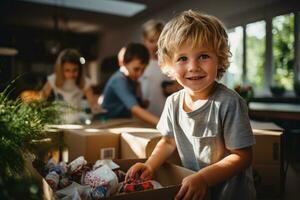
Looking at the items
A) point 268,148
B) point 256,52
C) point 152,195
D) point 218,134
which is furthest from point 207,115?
point 256,52

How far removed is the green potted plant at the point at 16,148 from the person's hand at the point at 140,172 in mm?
258

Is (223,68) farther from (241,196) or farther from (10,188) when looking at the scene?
(10,188)

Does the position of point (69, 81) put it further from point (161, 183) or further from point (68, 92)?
point (161, 183)

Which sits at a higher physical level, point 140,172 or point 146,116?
point 146,116

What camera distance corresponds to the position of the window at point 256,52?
1.32 m

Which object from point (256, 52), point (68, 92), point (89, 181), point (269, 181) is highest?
point (256, 52)

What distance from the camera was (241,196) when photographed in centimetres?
78

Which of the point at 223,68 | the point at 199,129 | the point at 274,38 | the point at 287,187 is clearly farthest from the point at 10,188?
the point at 274,38

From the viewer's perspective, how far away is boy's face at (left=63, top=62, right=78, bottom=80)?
2.03m

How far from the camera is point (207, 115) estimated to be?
79 cm

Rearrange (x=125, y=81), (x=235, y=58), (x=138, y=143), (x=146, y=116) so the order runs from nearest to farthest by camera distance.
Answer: (x=138, y=143) → (x=146, y=116) → (x=125, y=81) → (x=235, y=58)

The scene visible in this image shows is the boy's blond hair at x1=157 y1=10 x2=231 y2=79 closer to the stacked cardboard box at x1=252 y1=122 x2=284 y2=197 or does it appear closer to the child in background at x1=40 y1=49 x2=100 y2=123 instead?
the stacked cardboard box at x1=252 y1=122 x2=284 y2=197

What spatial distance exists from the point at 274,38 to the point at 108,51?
20.6ft

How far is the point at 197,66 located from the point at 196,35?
8 cm
